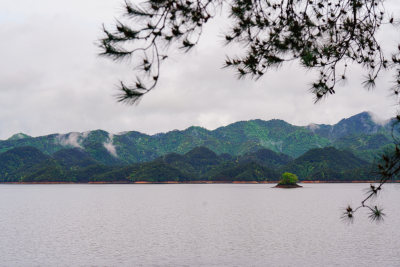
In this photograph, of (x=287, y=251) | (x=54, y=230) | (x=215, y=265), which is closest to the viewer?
(x=215, y=265)

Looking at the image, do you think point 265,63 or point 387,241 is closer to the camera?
point 265,63

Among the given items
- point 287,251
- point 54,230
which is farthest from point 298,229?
point 54,230

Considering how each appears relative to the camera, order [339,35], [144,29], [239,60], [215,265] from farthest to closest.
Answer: [215,265] → [339,35] → [239,60] → [144,29]

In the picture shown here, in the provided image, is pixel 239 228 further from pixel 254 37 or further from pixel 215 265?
pixel 254 37

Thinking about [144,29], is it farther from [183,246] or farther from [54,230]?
[54,230]

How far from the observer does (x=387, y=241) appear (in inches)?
2280

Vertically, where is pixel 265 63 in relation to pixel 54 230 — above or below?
above

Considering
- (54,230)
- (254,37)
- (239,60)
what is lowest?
(54,230)

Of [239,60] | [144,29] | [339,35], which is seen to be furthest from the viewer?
[339,35]

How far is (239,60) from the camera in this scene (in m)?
12.6

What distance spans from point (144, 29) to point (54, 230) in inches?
2903

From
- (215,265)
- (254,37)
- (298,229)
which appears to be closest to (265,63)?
(254,37)

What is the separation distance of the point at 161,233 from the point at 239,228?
1641 centimetres

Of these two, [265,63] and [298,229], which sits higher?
[265,63]
